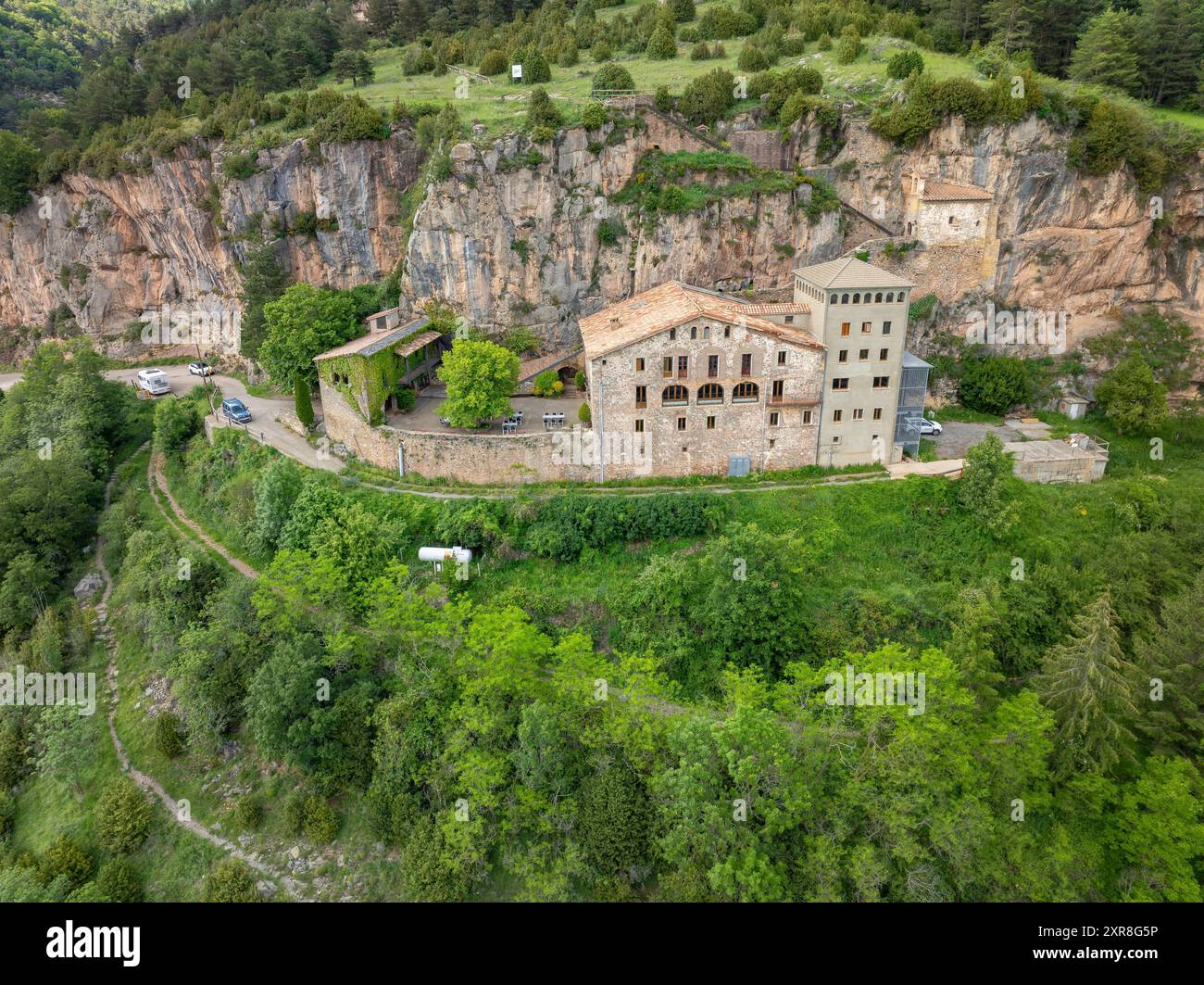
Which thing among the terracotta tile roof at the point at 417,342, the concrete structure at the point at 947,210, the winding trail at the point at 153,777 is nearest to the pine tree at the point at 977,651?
the concrete structure at the point at 947,210

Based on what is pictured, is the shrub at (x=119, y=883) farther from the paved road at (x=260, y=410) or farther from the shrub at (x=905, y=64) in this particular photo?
the shrub at (x=905, y=64)

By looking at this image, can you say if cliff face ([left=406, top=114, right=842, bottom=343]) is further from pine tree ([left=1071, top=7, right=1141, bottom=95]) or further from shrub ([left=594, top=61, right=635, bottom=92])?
pine tree ([left=1071, top=7, right=1141, bottom=95])

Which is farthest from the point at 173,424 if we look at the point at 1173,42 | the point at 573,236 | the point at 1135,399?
the point at 1173,42

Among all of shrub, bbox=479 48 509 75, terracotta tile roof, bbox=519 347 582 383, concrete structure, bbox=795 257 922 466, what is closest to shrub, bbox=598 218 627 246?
terracotta tile roof, bbox=519 347 582 383

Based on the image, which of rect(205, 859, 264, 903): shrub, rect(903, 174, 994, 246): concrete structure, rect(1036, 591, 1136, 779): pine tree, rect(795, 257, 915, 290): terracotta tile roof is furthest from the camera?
rect(903, 174, 994, 246): concrete structure

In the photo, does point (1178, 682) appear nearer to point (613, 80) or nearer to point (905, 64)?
point (905, 64)
